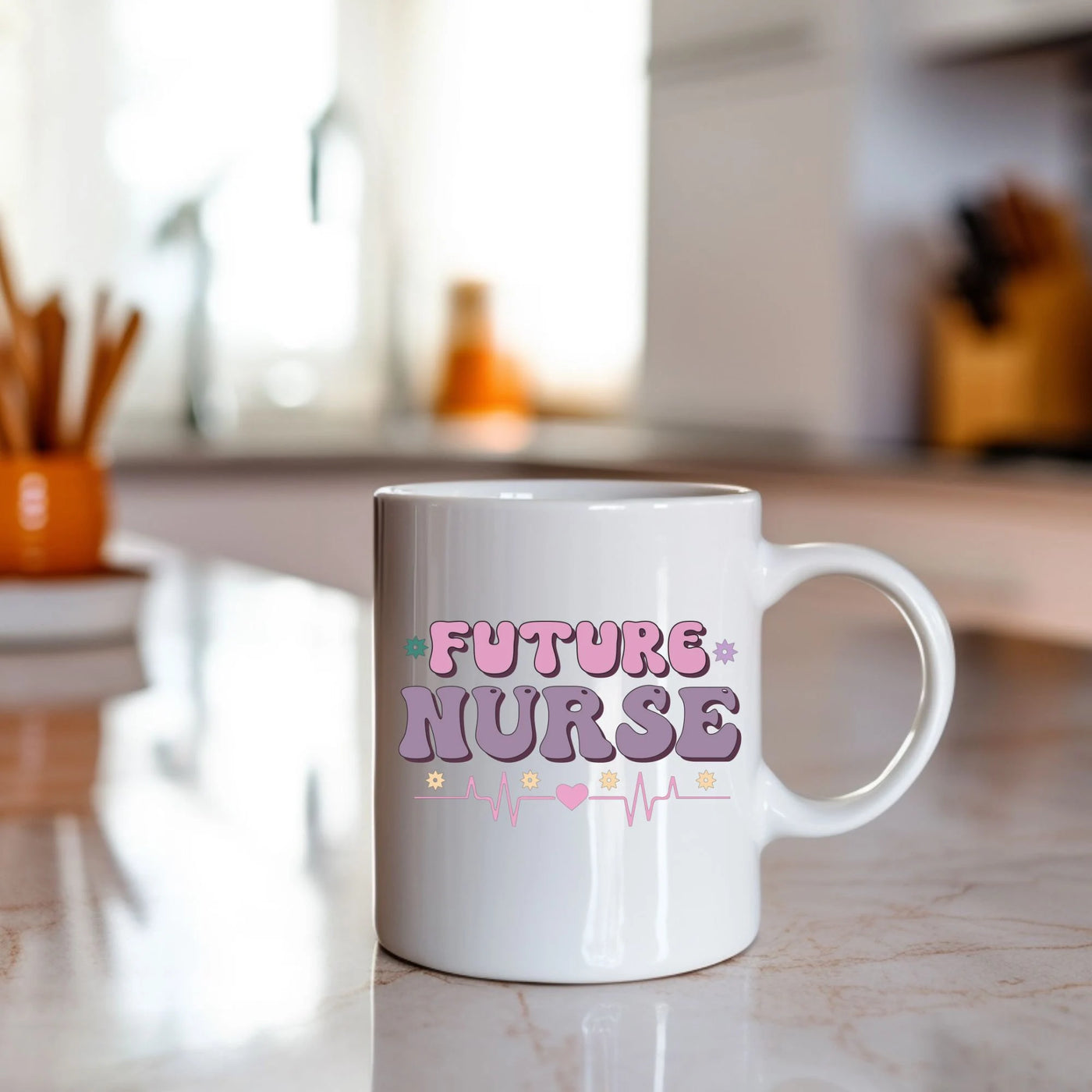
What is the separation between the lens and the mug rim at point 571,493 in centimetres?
44

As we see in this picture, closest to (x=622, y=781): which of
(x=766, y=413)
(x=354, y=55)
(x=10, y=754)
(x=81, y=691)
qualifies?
(x=10, y=754)

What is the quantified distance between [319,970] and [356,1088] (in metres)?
0.09

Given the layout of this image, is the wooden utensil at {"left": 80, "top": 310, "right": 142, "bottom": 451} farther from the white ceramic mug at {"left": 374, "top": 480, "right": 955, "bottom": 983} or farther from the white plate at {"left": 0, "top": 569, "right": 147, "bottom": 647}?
the white ceramic mug at {"left": 374, "top": 480, "right": 955, "bottom": 983}

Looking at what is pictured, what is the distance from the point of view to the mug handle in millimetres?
467

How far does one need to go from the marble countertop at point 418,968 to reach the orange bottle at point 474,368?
283cm

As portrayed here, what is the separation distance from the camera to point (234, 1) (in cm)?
358

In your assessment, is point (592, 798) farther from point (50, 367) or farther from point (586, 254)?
point (586, 254)

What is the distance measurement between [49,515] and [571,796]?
0.84 meters

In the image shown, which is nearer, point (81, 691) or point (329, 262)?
point (81, 691)

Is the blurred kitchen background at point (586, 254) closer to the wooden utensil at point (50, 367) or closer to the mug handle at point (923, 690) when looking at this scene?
the wooden utensil at point (50, 367)

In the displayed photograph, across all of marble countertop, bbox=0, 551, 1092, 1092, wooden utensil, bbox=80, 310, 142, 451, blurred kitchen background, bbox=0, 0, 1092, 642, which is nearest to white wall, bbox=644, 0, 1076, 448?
blurred kitchen background, bbox=0, 0, 1092, 642

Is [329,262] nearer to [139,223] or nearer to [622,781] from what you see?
[139,223]

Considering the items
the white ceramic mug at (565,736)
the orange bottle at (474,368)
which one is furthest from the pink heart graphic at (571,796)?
the orange bottle at (474,368)

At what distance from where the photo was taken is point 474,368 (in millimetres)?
3719
